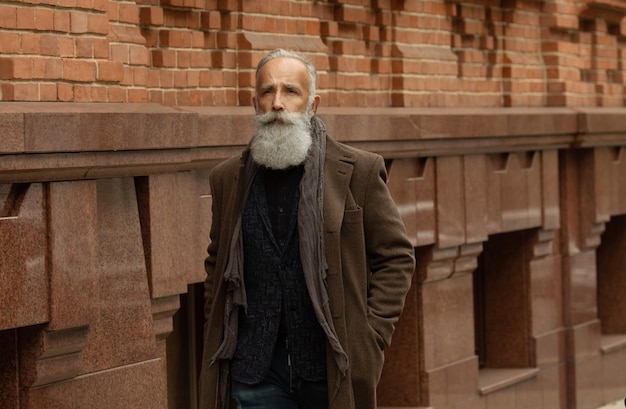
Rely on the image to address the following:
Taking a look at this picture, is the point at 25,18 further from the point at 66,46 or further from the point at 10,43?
the point at 66,46

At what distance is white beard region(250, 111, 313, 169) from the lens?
5.25m

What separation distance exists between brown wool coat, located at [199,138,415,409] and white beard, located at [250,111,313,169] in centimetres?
14

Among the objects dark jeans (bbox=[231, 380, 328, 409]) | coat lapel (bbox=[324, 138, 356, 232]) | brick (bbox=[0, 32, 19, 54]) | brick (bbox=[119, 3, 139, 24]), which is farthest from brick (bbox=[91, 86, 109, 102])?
dark jeans (bbox=[231, 380, 328, 409])

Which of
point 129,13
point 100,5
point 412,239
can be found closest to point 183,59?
point 129,13

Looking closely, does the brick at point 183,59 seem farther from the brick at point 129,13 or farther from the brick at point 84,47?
the brick at point 84,47

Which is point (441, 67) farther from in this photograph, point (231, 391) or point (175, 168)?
point (231, 391)

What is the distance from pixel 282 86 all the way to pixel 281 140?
18 centimetres

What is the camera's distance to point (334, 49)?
8977 mm

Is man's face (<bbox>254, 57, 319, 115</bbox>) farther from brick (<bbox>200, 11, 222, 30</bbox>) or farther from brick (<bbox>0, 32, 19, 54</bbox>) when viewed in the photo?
brick (<bbox>200, 11, 222, 30</bbox>)

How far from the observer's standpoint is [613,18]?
12703 mm

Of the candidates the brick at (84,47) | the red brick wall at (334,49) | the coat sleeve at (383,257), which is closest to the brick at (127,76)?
the red brick wall at (334,49)

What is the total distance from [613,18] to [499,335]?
3.12 metres

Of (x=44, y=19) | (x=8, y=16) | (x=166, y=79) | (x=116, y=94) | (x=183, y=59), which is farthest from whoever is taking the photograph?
(x=183, y=59)

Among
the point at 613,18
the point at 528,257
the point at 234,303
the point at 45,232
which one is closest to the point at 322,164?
the point at 234,303
